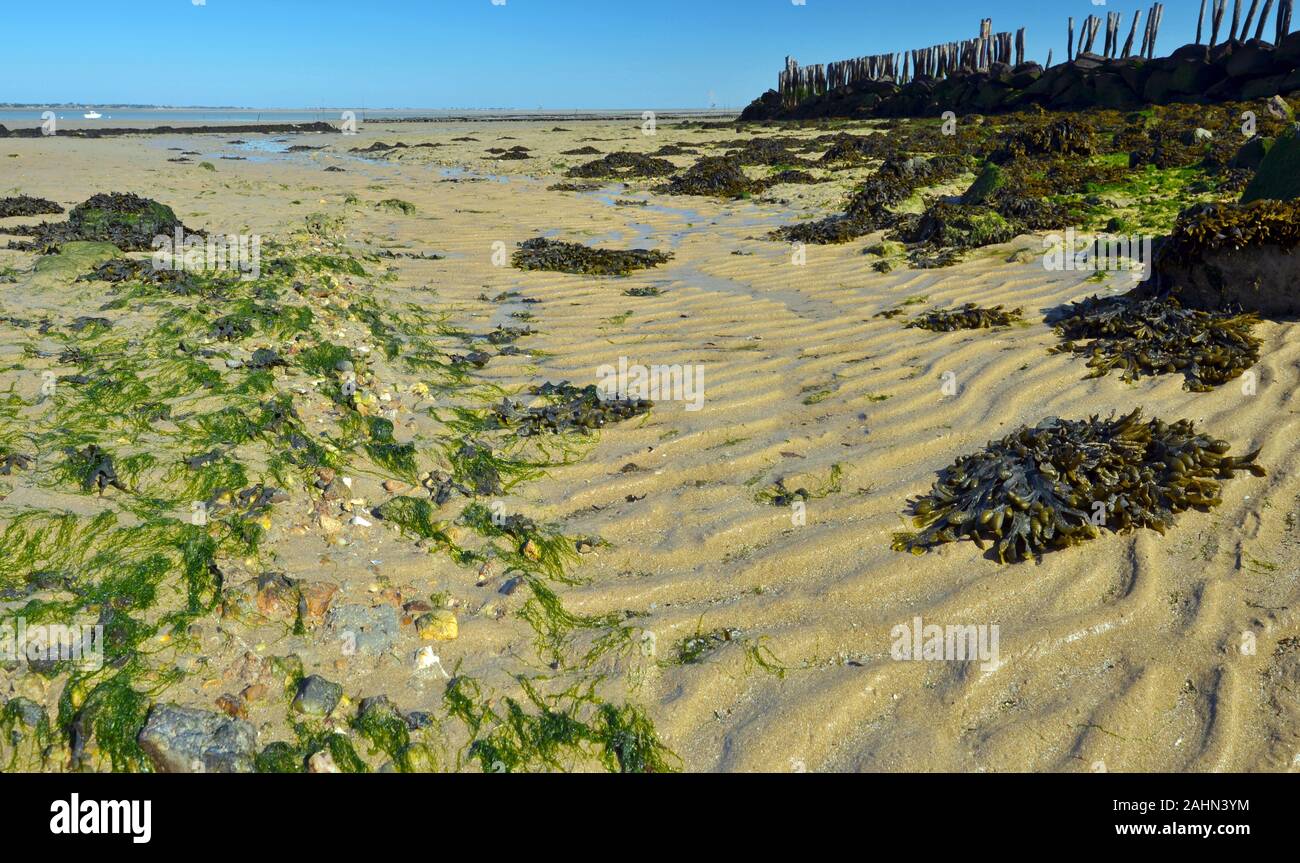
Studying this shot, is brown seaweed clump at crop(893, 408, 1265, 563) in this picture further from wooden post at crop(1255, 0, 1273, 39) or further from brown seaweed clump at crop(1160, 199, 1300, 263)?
wooden post at crop(1255, 0, 1273, 39)

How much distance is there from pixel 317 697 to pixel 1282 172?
948 cm

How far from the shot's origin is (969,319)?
683cm

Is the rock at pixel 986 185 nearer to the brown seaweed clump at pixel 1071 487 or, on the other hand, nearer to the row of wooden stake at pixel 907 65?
the brown seaweed clump at pixel 1071 487

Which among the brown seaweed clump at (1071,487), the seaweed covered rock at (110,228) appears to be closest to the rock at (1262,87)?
the brown seaweed clump at (1071,487)

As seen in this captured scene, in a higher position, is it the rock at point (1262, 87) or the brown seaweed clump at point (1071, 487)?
the rock at point (1262, 87)

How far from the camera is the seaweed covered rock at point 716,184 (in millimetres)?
16484

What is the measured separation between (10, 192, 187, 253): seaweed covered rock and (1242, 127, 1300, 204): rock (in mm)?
12602

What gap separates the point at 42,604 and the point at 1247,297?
313 inches

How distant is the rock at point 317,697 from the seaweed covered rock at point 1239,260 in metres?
6.79

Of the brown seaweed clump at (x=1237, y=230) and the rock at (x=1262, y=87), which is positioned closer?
the brown seaweed clump at (x=1237, y=230)

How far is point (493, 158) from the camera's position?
27484 millimetres

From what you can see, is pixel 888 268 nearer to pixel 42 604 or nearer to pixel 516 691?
pixel 516 691
